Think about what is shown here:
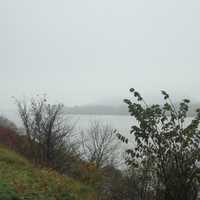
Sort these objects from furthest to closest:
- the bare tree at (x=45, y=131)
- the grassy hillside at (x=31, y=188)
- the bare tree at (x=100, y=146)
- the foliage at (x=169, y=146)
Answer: the bare tree at (x=100, y=146) < the bare tree at (x=45, y=131) < the grassy hillside at (x=31, y=188) < the foliage at (x=169, y=146)

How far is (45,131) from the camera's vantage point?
1897 cm

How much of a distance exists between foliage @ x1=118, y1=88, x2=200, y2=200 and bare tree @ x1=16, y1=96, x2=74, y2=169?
11.9 meters

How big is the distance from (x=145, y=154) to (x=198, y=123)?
124 cm

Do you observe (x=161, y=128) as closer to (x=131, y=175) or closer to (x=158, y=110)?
(x=158, y=110)

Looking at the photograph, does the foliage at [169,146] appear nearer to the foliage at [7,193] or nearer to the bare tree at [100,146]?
the foliage at [7,193]

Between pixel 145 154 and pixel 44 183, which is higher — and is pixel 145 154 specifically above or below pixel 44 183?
above

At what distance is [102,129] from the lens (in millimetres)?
38062

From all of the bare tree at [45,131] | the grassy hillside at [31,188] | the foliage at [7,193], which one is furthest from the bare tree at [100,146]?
the foliage at [7,193]

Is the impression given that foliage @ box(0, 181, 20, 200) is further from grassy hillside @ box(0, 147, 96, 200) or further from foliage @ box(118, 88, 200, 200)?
foliage @ box(118, 88, 200, 200)

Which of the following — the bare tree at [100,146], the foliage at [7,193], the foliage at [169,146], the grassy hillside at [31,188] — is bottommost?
the bare tree at [100,146]

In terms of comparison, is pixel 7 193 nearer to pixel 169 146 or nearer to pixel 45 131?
pixel 169 146

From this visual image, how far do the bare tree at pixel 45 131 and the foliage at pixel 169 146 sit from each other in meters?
11.9

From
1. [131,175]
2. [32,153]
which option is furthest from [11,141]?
[131,175]

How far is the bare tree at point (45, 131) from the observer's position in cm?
1872
